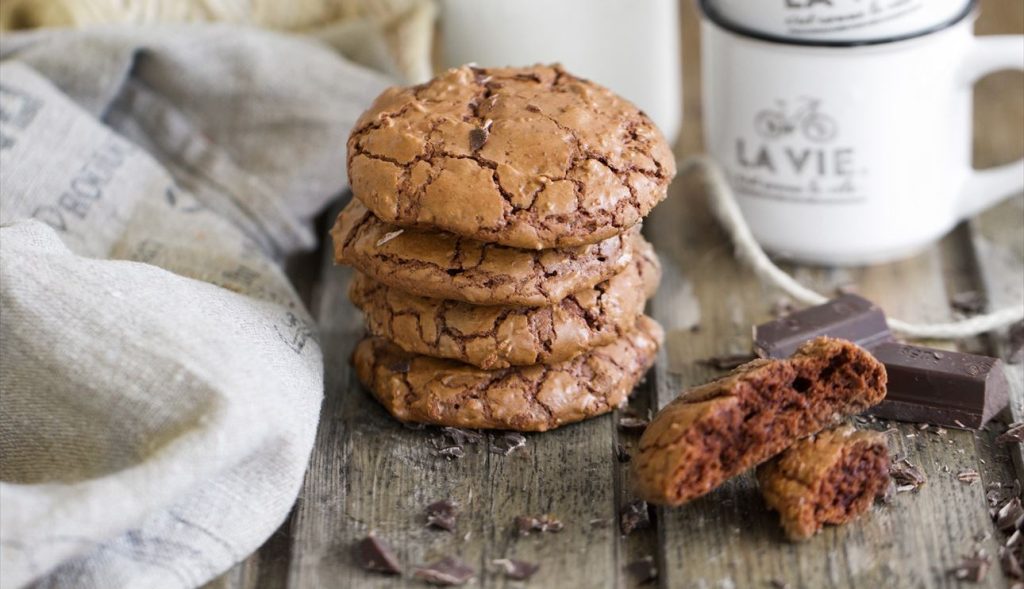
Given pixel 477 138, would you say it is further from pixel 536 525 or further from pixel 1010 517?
pixel 1010 517

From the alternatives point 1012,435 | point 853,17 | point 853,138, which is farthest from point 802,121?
point 1012,435

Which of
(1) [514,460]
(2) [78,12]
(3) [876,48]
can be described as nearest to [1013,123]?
(3) [876,48]

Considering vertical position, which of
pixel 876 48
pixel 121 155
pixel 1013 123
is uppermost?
pixel 876 48

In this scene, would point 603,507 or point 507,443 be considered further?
point 507,443

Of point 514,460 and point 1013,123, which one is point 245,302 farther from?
point 1013,123

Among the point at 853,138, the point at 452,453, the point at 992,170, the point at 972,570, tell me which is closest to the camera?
the point at 972,570

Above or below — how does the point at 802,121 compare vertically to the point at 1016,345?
above

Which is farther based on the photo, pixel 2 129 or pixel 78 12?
pixel 78 12
